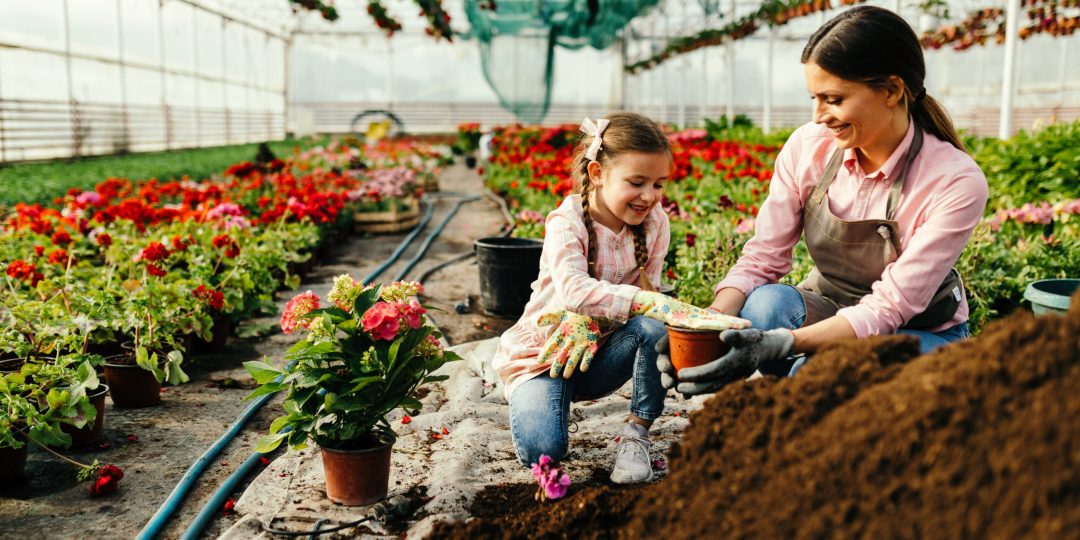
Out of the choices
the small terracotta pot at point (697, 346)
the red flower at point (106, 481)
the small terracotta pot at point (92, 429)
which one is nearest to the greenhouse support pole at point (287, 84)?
the small terracotta pot at point (92, 429)

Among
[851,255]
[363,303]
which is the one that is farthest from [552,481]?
[851,255]

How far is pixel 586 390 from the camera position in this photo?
93.5 inches

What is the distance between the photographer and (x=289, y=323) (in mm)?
2154

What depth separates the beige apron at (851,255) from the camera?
211 centimetres

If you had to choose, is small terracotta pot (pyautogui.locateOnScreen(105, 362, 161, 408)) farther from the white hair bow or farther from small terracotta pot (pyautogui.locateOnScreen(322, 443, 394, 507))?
the white hair bow

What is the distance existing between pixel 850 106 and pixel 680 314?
664 millimetres

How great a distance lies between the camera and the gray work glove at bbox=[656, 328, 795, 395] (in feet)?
5.67

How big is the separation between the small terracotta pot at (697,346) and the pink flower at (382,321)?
Result: 678 millimetres

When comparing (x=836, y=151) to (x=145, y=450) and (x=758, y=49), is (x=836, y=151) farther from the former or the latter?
(x=758, y=49)

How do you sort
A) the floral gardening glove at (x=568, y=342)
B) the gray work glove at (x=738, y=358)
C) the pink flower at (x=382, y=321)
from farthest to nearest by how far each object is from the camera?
the floral gardening glove at (x=568, y=342)
the pink flower at (x=382, y=321)
the gray work glove at (x=738, y=358)

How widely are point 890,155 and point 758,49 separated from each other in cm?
2698

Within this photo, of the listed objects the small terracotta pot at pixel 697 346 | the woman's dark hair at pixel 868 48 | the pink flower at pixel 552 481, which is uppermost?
the woman's dark hair at pixel 868 48

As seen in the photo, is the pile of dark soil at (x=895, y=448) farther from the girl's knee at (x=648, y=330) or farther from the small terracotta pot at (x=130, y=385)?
the small terracotta pot at (x=130, y=385)

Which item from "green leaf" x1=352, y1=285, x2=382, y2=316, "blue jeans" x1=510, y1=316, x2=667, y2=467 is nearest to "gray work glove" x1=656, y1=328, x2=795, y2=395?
"blue jeans" x1=510, y1=316, x2=667, y2=467
